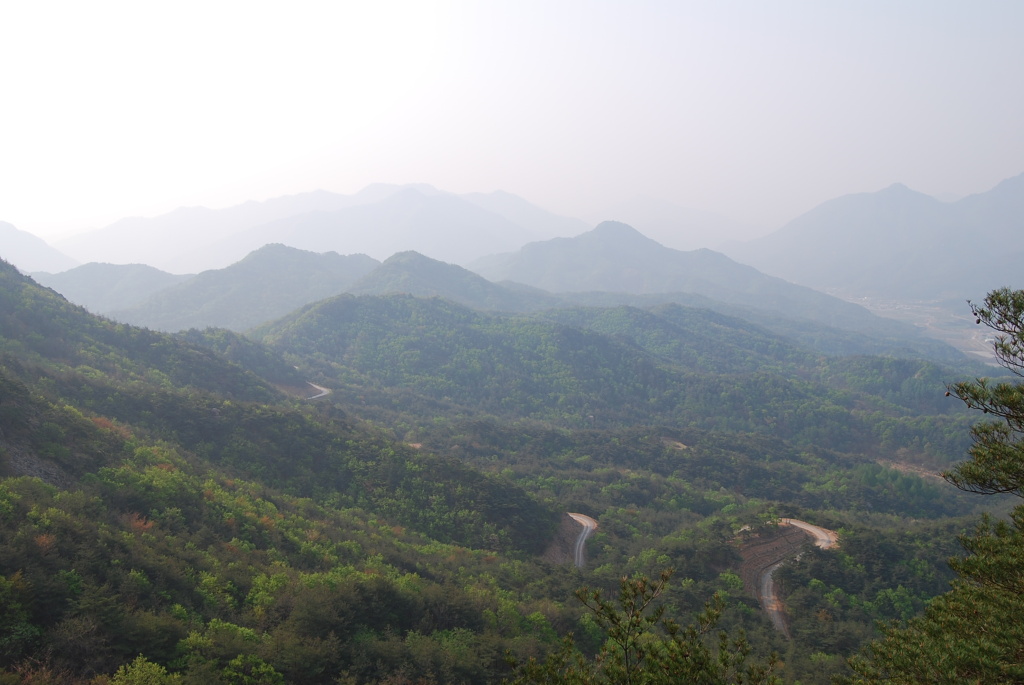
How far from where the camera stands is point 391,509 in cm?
3159

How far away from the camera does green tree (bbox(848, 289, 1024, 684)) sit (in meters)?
A: 8.63

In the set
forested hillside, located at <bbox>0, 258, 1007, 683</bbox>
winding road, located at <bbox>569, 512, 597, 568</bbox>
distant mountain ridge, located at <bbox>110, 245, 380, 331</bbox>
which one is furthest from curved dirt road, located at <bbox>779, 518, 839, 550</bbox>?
distant mountain ridge, located at <bbox>110, 245, 380, 331</bbox>

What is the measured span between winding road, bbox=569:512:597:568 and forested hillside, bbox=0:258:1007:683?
28.9 inches

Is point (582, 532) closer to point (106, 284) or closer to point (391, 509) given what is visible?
point (391, 509)

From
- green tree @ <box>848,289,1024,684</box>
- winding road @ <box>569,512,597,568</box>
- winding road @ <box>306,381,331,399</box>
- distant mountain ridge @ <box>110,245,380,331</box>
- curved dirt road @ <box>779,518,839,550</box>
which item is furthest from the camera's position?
distant mountain ridge @ <box>110,245,380,331</box>

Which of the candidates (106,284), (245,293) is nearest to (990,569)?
(245,293)

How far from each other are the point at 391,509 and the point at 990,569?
27.4 metres

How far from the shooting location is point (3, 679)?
30.7ft

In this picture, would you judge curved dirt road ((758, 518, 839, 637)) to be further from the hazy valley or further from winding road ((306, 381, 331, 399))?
winding road ((306, 381, 331, 399))

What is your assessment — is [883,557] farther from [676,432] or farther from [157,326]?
[157,326]

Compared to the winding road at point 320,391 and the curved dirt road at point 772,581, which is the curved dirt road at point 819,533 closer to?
the curved dirt road at point 772,581

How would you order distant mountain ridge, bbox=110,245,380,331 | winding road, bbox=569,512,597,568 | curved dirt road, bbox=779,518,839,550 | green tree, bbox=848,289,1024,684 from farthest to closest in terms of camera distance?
distant mountain ridge, bbox=110,245,380,331 < winding road, bbox=569,512,597,568 < curved dirt road, bbox=779,518,839,550 < green tree, bbox=848,289,1024,684

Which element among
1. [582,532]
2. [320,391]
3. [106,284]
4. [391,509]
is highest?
[106,284]

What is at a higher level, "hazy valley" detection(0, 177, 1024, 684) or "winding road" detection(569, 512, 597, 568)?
"hazy valley" detection(0, 177, 1024, 684)
